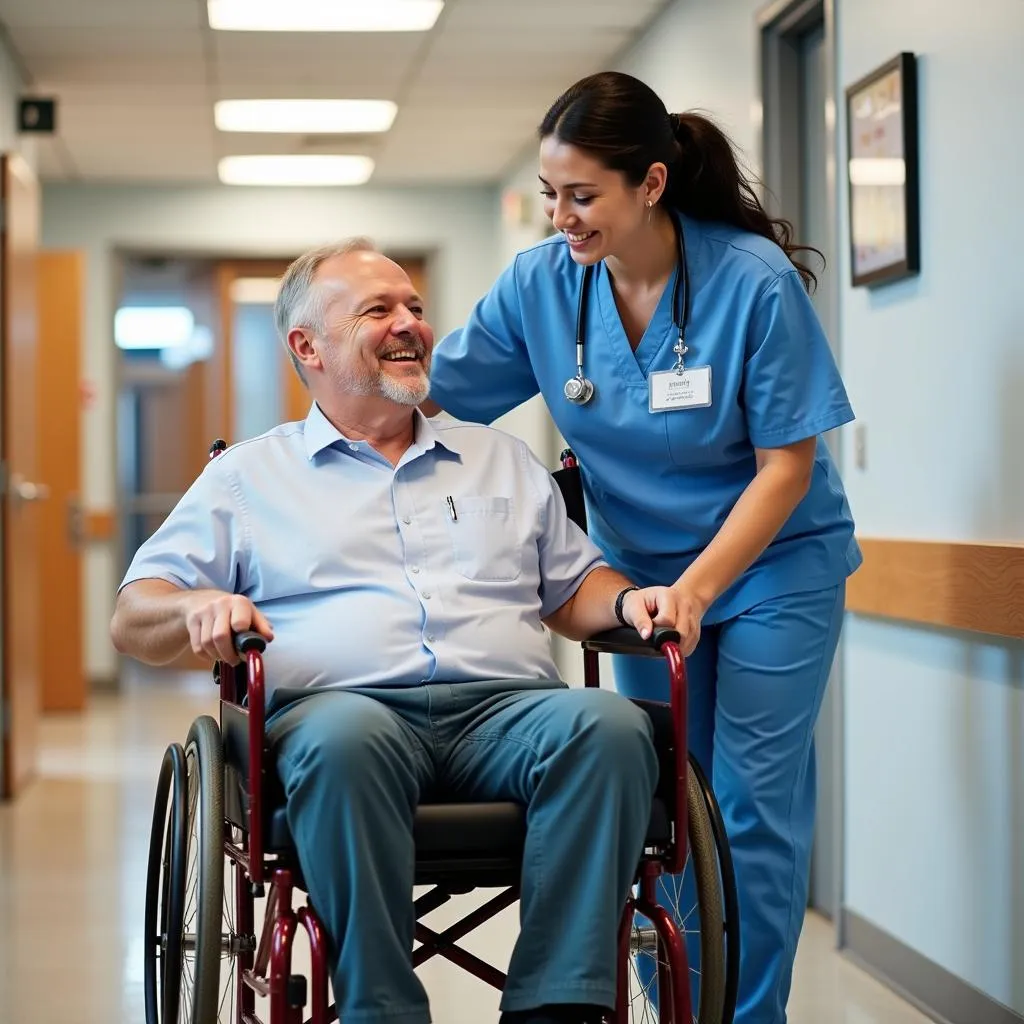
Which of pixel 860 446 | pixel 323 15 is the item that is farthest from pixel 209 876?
pixel 323 15

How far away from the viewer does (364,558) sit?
81.0 inches

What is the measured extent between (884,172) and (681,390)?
40.6 inches

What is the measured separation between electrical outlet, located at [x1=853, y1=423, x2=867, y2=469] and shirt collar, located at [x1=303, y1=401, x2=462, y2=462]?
117 centimetres

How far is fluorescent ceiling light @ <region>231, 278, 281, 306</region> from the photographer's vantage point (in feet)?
28.5

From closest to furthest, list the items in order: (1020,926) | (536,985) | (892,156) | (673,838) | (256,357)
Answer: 1. (536,985)
2. (673,838)
3. (1020,926)
4. (892,156)
5. (256,357)

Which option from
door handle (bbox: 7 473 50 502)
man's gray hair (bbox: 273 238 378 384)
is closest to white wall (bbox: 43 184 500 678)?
door handle (bbox: 7 473 50 502)

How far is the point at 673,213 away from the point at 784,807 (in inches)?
34.0

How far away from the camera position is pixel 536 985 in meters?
1.66

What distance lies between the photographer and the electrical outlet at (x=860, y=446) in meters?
3.10

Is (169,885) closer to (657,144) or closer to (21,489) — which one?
(657,144)

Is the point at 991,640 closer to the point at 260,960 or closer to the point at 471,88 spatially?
the point at 260,960

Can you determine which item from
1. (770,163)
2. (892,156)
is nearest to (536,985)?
(892,156)

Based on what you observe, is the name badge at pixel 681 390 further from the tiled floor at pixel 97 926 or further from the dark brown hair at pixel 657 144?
the tiled floor at pixel 97 926

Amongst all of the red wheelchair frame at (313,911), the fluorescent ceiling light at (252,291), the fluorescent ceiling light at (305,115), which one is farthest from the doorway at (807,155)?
the fluorescent ceiling light at (252,291)
